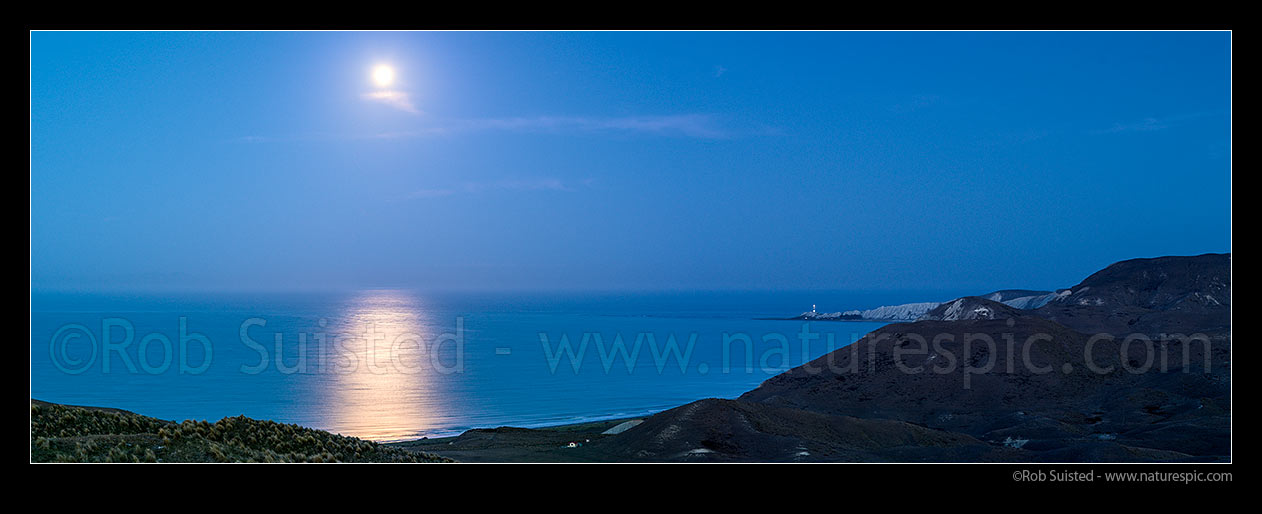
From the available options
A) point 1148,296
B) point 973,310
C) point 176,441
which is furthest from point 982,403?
point 1148,296

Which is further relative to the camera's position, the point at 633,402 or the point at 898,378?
the point at 633,402

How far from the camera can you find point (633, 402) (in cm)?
3844

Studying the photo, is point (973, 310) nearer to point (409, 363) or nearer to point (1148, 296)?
point (1148, 296)

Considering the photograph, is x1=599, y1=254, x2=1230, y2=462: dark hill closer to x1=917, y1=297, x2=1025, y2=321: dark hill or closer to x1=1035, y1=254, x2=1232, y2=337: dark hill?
x1=1035, y1=254, x2=1232, y2=337: dark hill

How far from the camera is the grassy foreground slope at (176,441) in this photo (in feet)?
31.7

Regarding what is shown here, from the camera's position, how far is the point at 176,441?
34.3 ft

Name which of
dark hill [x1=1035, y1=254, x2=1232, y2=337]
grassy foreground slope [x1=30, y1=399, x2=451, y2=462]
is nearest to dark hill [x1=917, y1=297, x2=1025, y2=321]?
dark hill [x1=1035, y1=254, x2=1232, y2=337]
